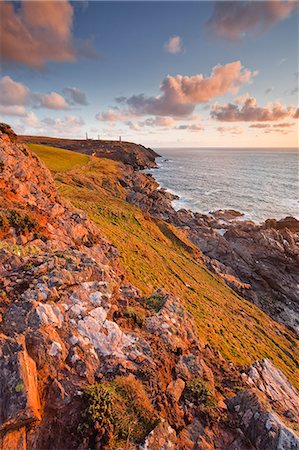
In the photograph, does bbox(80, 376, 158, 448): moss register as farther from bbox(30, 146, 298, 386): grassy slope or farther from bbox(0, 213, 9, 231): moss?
bbox(30, 146, 298, 386): grassy slope

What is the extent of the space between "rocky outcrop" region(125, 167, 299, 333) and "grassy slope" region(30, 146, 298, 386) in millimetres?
4237

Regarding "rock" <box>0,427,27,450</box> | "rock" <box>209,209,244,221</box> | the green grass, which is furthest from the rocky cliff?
the green grass

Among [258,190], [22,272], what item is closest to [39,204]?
[22,272]

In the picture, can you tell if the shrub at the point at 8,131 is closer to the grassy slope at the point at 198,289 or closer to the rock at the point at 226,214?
the grassy slope at the point at 198,289

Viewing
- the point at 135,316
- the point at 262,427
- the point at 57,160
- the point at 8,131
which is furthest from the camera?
the point at 57,160

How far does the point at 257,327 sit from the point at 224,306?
3.03 m

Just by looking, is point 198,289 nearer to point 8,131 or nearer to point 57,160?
point 8,131

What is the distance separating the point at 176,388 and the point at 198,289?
13955 millimetres

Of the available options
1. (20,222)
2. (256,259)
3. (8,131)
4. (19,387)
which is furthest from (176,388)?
(256,259)

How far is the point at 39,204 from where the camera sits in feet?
48.0

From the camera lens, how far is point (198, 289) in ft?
67.4

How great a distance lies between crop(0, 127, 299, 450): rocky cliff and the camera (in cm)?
524

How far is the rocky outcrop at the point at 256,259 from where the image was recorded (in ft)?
89.4

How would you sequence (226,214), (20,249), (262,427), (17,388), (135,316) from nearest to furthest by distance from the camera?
1. (17,388)
2. (262,427)
3. (135,316)
4. (20,249)
5. (226,214)
